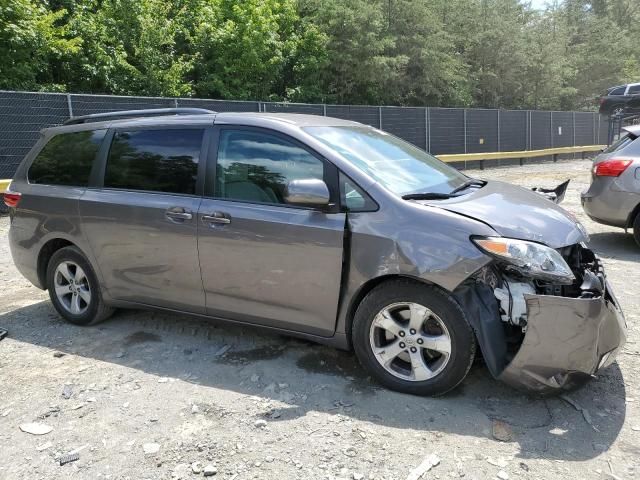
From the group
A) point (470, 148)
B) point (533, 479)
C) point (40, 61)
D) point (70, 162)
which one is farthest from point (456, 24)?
point (533, 479)

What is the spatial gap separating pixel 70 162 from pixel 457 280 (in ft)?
11.2

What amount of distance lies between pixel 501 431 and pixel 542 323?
2.06ft

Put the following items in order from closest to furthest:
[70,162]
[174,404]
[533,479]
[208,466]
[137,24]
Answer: [533,479] → [208,466] → [174,404] → [70,162] → [137,24]

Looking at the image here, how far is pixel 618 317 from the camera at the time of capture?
3178 mm

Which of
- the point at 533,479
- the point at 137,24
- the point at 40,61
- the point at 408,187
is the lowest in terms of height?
the point at 533,479

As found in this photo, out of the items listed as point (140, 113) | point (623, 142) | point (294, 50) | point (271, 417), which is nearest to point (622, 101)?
point (294, 50)

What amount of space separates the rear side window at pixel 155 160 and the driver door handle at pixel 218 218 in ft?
0.89

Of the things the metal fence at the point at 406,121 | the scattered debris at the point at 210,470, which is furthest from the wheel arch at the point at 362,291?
the metal fence at the point at 406,121

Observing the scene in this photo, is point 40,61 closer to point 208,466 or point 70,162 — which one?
point 70,162

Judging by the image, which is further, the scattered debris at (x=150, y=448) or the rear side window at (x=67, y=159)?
the rear side window at (x=67, y=159)

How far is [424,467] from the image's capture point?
2715mm

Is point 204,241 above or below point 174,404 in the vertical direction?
above

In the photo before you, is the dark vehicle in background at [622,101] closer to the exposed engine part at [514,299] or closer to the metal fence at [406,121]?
the metal fence at [406,121]

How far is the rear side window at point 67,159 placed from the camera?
4570 mm
